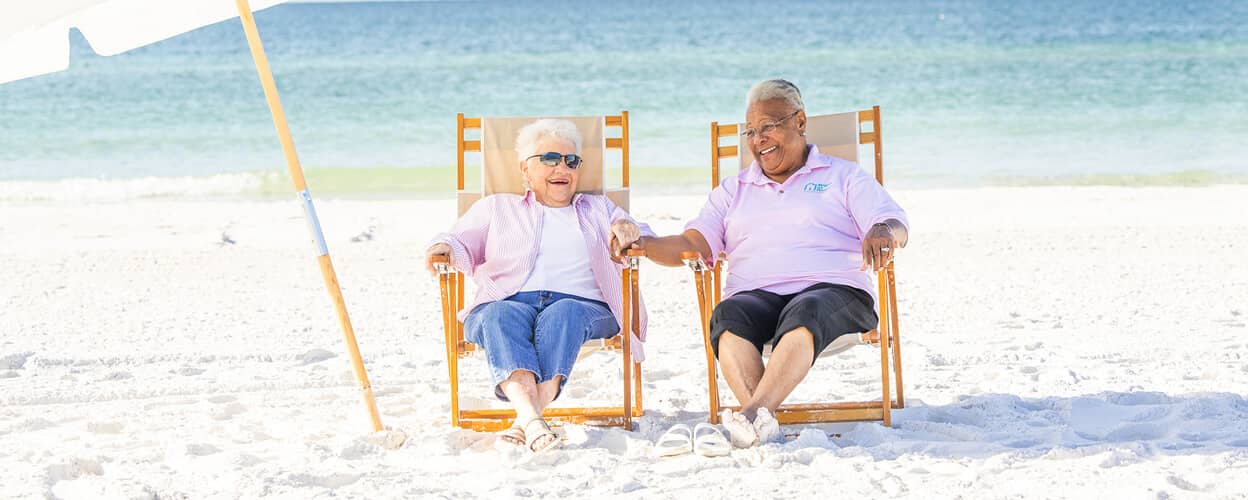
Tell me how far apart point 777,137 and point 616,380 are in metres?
1.01

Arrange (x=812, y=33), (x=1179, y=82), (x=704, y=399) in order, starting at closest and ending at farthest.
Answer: (x=704, y=399) → (x=1179, y=82) → (x=812, y=33)

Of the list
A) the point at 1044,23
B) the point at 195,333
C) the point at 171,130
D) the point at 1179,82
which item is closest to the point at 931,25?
the point at 1044,23

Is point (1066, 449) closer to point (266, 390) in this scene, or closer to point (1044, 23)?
point (266, 390)

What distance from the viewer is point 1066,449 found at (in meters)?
2.90

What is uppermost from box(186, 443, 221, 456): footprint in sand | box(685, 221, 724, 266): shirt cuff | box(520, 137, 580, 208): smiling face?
box(520, 137, 580, 208): smiling face

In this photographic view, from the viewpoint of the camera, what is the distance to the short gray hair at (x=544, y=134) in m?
3.49

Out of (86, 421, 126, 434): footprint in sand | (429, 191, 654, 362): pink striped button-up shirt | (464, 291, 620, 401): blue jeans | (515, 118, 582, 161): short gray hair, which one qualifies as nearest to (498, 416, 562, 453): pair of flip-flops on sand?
(464, 291, 620, 401): blue jeans

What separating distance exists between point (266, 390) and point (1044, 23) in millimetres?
21838

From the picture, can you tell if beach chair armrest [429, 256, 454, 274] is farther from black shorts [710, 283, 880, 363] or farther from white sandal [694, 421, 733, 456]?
white sandal [694, 421, 733, 456]

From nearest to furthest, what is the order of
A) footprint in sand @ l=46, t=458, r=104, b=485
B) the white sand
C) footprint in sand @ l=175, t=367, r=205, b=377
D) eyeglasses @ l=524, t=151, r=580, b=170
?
1. the white sand
2. footprint in sand @ l=46, t=458, r=104, b=485
3. eyeglasses @ l=524, t=151, r=580, b=170
4. footprint in sand @ l=175, t=367, r=205, b=377

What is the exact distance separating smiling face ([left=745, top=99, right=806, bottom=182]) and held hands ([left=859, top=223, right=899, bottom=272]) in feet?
1.33

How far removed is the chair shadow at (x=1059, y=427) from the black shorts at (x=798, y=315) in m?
0.26

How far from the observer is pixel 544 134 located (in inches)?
137

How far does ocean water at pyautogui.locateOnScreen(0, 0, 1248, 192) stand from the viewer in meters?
11.9
